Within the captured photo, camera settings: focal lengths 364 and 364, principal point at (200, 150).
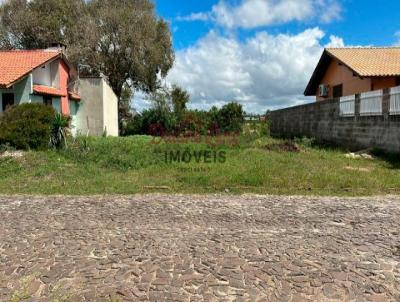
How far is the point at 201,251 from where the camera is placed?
14.6ft

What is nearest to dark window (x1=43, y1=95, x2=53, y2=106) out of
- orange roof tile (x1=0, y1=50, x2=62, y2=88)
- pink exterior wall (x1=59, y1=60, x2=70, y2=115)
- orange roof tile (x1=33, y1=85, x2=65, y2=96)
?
orange roof tile (x1=33, y1=85, x2=65, y2=96)

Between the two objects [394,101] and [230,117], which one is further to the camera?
[230,117]

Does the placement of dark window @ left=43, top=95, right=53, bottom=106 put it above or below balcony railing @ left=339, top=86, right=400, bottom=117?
above

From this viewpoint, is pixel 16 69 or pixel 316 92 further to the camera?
pixel 316 92

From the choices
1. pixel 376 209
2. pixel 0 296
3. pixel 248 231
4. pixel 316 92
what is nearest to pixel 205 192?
pixel 248 231

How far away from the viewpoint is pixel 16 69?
18734 mm

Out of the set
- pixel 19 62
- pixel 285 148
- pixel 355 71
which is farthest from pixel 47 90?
pixel 355 71

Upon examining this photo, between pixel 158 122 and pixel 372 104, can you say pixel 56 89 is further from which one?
pixel 372 104

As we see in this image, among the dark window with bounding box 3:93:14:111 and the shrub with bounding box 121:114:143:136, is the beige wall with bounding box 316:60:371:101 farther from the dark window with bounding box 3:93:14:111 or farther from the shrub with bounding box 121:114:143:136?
the dark window with bounding box 3:93:14:111

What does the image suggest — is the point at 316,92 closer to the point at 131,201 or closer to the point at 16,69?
the point at 16,69

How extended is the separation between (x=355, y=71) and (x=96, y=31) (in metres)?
19.7

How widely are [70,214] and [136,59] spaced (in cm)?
2463

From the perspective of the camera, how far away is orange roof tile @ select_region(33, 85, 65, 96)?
1984cm

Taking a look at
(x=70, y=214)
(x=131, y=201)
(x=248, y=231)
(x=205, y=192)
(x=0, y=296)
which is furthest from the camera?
(x=205, y=192)
